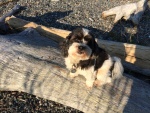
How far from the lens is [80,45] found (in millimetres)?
3918

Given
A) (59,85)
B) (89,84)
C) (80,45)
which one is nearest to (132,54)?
(89,84)

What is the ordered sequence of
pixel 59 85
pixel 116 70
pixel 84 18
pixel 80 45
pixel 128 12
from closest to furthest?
pixel 80 45, pixel 116 70, pixel 59 85, pixel 128 12, pixel 84 18

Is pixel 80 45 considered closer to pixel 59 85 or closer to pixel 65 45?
pixel 65 45

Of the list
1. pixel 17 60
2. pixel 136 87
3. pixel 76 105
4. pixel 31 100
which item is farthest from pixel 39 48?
pixel 136 87

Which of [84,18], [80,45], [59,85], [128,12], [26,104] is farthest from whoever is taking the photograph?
[84,18]

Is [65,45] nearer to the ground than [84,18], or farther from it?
farther from it

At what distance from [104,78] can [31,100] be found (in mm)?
1307

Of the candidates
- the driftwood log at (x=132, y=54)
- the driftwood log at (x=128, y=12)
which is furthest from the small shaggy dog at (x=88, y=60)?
the driftwood log at (x=128, y=12)

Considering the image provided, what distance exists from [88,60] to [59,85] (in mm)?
799

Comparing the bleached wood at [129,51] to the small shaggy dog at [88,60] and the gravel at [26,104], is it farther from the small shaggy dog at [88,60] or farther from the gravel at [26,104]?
the gravel at [26,104]

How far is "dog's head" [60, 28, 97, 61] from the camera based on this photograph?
3.95 m

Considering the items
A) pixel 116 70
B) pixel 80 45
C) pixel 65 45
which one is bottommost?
pixel 116 70

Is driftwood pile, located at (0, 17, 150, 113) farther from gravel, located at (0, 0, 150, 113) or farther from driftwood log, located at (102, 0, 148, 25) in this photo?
driftwood log, located at (102, 0, 148, 25)

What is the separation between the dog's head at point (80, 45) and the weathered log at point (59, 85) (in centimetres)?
79
